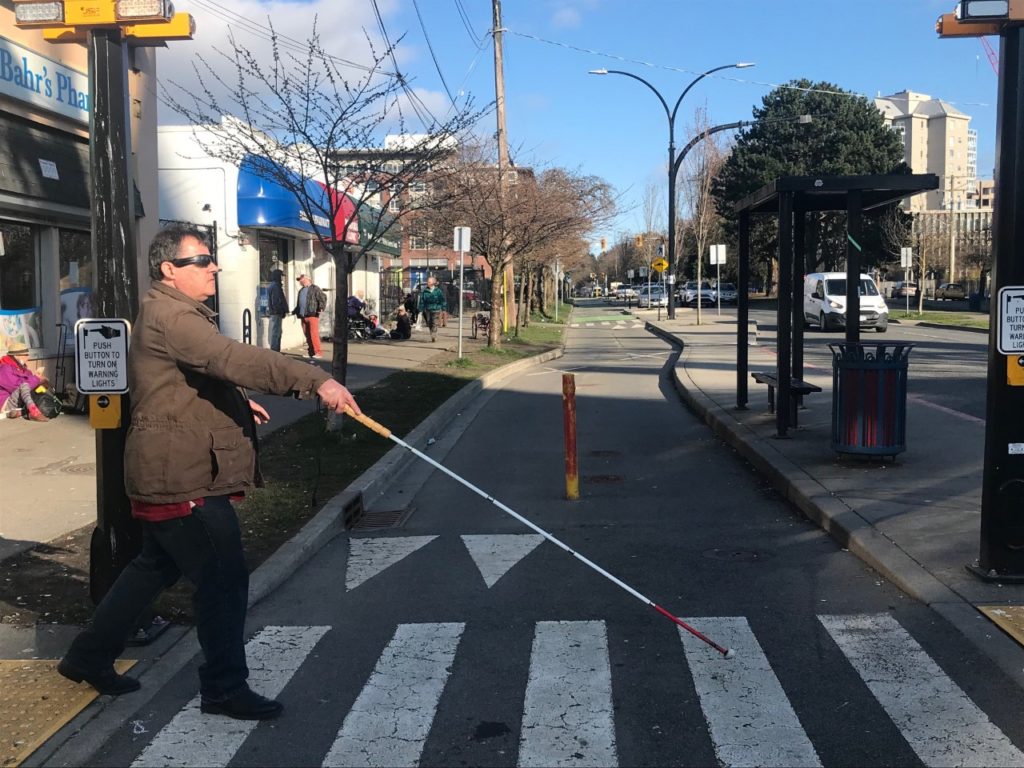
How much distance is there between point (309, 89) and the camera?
11352 millimetres

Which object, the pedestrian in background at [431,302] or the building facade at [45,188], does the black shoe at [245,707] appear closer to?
the building facade at [45,188]

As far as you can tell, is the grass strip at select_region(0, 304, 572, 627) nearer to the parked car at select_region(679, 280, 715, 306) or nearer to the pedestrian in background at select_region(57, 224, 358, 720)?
the pedestrian in background at select_region(57, 224, 358, 720)

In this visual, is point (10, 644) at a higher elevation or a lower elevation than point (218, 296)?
lower

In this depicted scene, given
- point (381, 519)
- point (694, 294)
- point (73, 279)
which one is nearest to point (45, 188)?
point (73, 279)

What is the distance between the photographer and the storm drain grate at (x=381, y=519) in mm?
8094

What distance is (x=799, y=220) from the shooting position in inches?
474

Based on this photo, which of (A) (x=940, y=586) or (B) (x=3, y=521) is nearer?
(A) (x=940, y=586)

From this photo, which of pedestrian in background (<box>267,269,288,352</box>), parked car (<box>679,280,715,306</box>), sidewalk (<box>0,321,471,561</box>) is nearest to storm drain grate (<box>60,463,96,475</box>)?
sidewalk (<box>0,321,471,561</box>)

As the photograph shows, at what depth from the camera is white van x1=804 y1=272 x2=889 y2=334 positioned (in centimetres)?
3222

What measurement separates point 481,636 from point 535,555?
174 centimetres

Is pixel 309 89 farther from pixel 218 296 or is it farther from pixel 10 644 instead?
pixel 218 296

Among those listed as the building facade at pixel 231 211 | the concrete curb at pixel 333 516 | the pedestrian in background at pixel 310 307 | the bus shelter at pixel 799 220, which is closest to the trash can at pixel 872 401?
the bus shelter at pixel 799 220

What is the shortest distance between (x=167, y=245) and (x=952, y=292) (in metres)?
84.0

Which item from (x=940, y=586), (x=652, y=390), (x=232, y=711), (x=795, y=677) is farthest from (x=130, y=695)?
(x=652, y=390)
